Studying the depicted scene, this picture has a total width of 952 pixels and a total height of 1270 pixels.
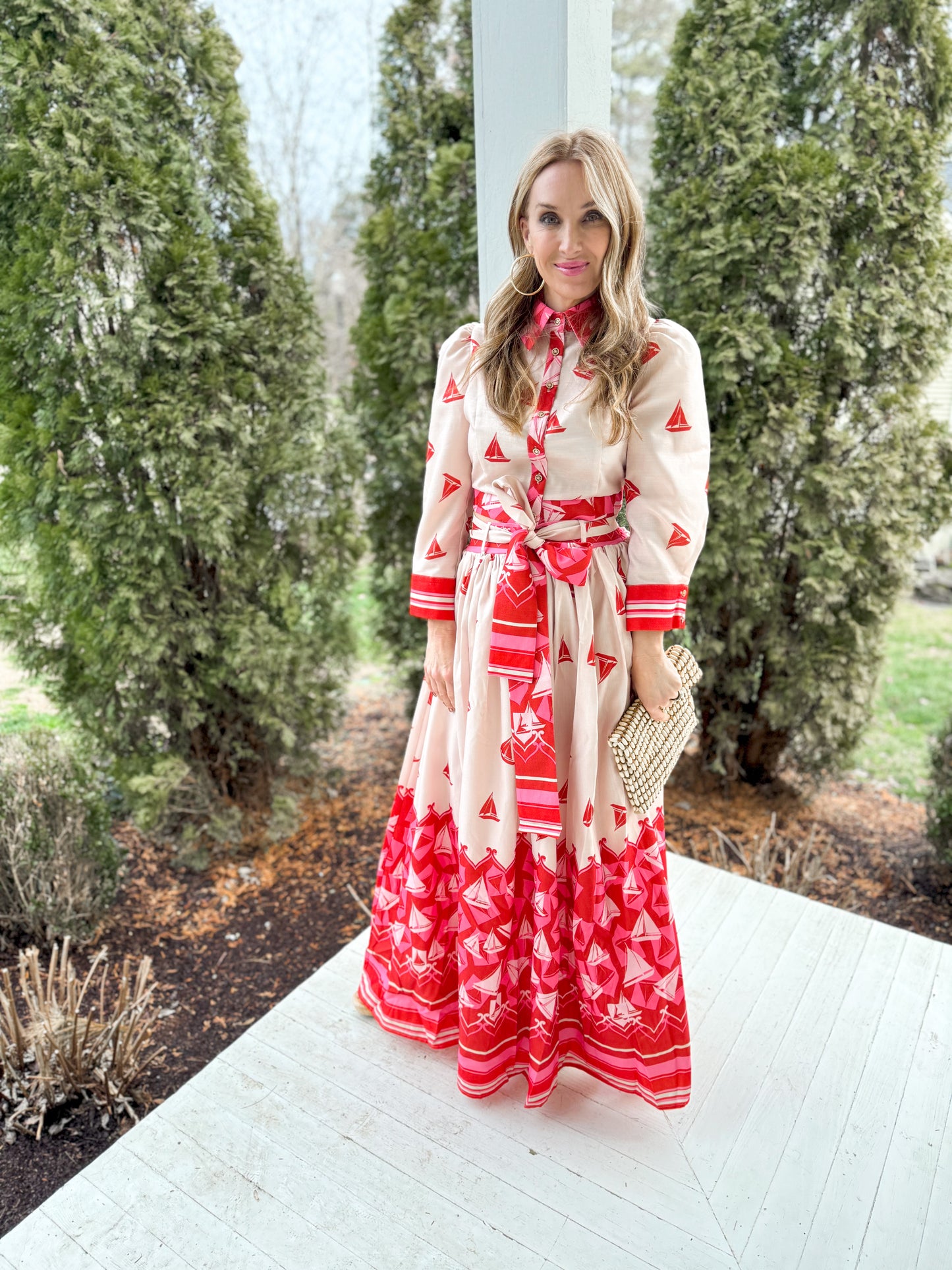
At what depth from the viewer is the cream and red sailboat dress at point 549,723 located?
1.42 metres

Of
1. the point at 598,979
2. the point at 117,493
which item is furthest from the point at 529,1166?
the point at 117,493

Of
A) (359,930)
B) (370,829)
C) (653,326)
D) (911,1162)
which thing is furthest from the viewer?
(370,829)

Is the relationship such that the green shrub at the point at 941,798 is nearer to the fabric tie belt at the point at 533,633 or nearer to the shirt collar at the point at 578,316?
the fabric tie belt at the point at 533,633

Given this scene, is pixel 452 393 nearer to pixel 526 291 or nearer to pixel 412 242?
pixel 526 291

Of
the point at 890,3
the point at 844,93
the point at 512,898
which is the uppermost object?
the point at 890,3

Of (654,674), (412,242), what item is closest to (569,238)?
(654,674)

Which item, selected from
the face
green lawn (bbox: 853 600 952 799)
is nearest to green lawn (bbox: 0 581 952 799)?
green lawn (bbox: 853 600 952 799)

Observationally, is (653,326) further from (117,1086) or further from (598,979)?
(117,1086)

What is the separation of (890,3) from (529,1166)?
10.4 feet

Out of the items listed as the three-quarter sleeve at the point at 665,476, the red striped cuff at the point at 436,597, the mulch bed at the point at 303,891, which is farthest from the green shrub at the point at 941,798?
the red striped cuff at the point at 436,597

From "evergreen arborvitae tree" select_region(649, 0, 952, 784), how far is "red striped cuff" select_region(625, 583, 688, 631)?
145cm

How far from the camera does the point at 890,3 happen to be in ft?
7.89

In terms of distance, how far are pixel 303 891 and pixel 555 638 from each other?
1746mm

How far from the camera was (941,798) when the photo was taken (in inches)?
113
